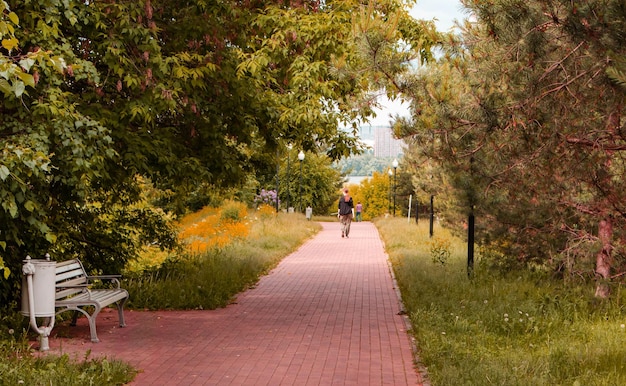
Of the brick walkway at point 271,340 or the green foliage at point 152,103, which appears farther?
the green foliage at point 152,103

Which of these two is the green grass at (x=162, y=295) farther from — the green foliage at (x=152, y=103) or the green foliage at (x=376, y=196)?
the green foliage at (x=376, y=196)

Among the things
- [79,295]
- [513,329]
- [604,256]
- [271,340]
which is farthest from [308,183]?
[271,340]

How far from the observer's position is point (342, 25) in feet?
37.5

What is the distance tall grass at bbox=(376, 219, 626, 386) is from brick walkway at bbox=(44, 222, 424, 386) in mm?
391

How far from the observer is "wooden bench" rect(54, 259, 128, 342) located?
30.2ft

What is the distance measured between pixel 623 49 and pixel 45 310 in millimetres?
6452

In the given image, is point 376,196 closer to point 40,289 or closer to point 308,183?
point 308,183

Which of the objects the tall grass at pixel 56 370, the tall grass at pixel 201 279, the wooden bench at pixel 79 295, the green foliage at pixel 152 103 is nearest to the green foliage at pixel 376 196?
the tall grass at pixel 201 279

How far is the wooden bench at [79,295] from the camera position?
9211 millimetres

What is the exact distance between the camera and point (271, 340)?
31.2 ft

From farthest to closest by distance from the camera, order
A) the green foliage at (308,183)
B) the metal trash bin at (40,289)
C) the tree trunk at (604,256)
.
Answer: the green foliage at (308,183)
the tree trunk at (604,256)
the metal trash bin at (40,289)

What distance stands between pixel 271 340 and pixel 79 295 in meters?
2.43

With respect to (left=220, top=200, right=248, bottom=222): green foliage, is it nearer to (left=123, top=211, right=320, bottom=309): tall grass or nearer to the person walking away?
the person walking away

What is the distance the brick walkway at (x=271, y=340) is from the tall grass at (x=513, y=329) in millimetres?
391
